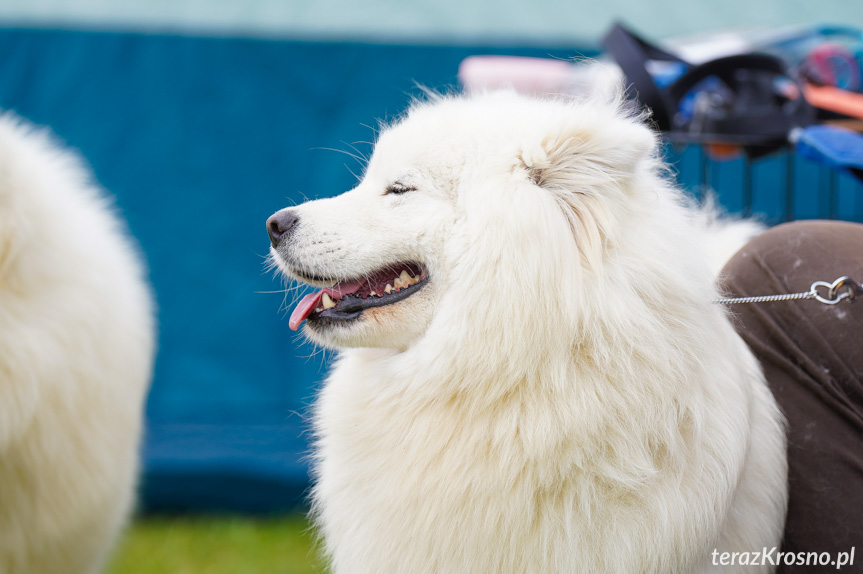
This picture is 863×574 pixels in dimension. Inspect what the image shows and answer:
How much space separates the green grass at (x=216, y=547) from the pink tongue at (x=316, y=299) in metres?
1.90

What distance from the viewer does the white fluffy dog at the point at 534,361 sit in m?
1.33

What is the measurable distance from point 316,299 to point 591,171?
Answer: 2.14 feet

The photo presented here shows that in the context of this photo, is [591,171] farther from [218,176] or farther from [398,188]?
[218,176]

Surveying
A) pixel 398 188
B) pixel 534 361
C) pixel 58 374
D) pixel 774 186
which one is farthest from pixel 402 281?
pixel 774 186

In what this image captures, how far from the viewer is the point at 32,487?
→ 1.98 meters

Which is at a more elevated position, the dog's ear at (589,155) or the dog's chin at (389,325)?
the dog's ear at (589,155)

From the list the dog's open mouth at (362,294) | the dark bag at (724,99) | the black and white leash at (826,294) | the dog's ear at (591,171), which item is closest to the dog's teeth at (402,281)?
the dog's open mouth at (362,294)

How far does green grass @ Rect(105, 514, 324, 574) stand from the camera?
10.5 ft

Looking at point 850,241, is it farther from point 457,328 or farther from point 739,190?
point 739,190

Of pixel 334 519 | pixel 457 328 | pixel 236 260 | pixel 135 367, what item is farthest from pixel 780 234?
pixel 236 260

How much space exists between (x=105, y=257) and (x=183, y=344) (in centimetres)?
151

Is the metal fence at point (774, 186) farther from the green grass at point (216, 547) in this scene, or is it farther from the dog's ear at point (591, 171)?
the green grass at point (216, 547)

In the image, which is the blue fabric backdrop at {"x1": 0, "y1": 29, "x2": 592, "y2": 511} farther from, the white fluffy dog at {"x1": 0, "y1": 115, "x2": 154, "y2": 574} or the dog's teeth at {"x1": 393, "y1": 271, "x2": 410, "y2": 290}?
the dog's teeth at {"x1": 393, "y1": 271, "x2": 410, "y2": 290}

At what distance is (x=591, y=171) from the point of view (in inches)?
54.9
